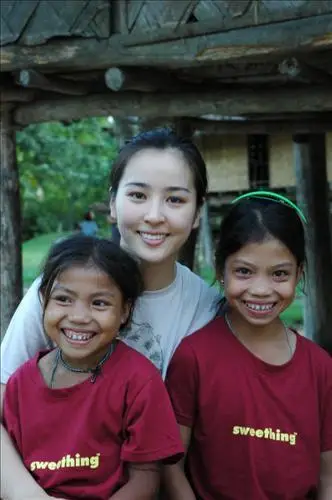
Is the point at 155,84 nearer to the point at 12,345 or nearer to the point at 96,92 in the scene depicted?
the point at 96,92

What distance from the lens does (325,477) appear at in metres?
2.34

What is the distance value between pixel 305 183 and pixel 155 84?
3030 millimetres

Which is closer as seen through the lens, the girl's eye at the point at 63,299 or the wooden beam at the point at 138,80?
the girl's eye at the point at 63,299

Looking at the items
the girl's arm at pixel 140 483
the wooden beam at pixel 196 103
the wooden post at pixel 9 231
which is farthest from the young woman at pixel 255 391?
the wooden post at pixel 9 231

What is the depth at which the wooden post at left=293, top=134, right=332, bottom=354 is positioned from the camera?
7.59m

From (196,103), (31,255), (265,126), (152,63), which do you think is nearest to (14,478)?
(152,63)

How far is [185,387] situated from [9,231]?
13.1 ft

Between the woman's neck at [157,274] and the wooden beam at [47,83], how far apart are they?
286cm

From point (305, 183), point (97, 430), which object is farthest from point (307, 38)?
point (305, 183)

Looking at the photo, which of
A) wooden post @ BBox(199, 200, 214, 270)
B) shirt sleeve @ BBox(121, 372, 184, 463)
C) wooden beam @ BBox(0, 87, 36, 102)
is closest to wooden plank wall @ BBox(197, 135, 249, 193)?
wooden post @ BBox(199, 200, 214, 270)

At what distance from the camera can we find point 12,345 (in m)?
2.41

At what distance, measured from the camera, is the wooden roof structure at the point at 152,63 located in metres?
4.14

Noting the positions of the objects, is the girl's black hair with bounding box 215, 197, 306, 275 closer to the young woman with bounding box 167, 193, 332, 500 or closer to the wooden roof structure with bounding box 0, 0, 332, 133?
the young woman with bounding box 167, 193, 332, 500

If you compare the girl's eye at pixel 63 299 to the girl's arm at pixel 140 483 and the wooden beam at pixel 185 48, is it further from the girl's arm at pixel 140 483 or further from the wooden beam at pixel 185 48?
the wooden beam at pixel 185 48
